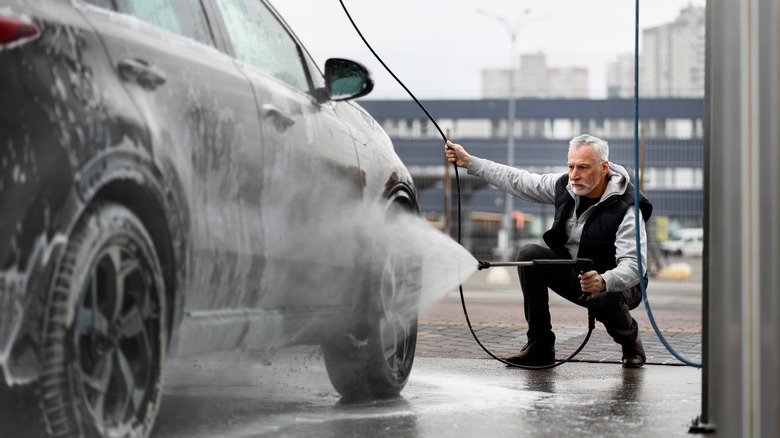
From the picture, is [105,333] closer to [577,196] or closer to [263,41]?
[263,41]

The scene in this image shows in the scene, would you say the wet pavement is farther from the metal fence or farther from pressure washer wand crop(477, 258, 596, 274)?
the metal fence

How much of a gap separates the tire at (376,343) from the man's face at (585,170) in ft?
4.99

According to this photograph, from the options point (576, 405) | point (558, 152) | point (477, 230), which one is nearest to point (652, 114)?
point (558, 152)

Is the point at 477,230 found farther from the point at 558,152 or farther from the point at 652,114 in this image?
the point at 652,114

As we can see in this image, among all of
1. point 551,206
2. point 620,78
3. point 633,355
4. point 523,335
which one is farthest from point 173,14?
point 620,78

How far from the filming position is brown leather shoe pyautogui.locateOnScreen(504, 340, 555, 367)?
6.17m

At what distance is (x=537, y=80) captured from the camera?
7238 centimetres

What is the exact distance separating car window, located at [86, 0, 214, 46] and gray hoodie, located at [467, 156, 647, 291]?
264 centimetres

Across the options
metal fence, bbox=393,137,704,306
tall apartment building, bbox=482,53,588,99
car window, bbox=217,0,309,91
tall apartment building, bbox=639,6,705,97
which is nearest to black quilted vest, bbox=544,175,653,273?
metal fence, bbox=393,137,704,306

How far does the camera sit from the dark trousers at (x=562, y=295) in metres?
5.96

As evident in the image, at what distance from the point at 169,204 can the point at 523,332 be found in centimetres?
624

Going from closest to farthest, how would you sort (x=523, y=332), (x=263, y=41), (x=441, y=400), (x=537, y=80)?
1. (x=263, y=41)
2. (x=441, y=400)
3. (x=523, y=332)
4. (x=537, y=80)

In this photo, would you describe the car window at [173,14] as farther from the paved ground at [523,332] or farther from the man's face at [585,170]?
the man's face at [585,170]

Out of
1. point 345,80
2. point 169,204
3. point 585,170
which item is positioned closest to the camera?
point 169,204
